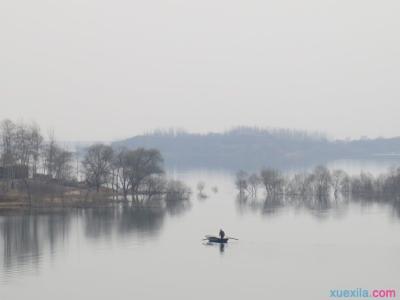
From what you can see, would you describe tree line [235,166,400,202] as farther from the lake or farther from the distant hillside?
the distant hillside

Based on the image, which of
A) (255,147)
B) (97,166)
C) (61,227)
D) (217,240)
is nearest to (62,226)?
(61,227)

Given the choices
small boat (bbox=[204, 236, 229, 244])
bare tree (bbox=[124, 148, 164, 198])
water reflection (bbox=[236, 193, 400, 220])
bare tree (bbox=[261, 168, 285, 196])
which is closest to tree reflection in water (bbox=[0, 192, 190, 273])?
small boat (bbox=[204, 236, 229, 244])

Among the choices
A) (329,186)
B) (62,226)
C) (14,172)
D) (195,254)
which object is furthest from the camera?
(329,186)

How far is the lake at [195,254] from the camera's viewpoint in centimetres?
1828

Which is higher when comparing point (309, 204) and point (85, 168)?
point (85, 168)

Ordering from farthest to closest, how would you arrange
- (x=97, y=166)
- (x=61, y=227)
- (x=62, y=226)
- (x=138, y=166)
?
1. (x=138, y=166)
2. (x=97, y=166)
3. (x=62, y=226)
4. (x=61, y=227)

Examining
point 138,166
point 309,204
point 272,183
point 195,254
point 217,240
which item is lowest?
point 195,254

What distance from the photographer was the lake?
18.3 m

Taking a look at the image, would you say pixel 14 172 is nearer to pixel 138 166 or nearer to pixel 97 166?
pixel 97 166

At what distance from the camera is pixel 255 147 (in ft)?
415

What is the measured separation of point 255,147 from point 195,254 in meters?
104

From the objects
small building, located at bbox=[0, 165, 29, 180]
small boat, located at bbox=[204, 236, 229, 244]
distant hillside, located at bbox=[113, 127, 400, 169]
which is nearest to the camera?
small boat, located at bbox=[204, 236, 229, 244]

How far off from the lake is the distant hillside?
254 feet

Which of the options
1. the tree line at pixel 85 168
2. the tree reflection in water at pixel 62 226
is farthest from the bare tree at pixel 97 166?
the tree reflection in water at pixel 62 226
